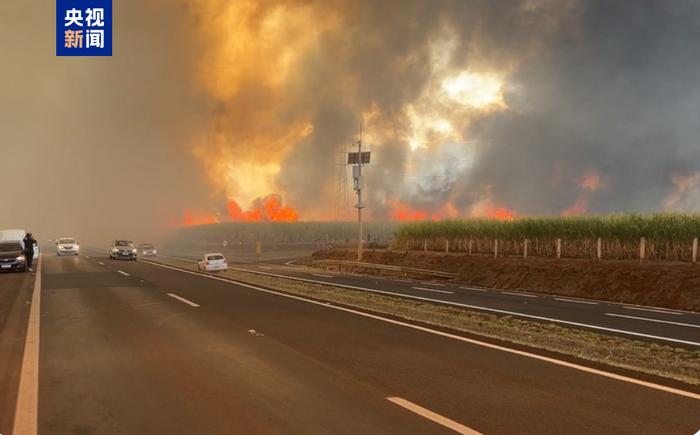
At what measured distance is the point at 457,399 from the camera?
7.02m

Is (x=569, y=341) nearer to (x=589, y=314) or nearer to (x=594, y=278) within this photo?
(x=589, y=314)

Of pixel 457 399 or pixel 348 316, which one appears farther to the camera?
pixel 348 316

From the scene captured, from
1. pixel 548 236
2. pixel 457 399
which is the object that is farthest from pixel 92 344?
pixel 548 236

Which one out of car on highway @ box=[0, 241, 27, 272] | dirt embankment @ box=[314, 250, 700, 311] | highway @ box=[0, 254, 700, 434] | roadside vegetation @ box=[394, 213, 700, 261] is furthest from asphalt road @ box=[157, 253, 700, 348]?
car on highway @ box=[0, 241, 27, 272]

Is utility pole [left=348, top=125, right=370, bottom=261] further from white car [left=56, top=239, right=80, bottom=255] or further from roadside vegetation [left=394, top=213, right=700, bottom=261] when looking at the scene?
white car [left=56, top=239, right=80, bottom=255]

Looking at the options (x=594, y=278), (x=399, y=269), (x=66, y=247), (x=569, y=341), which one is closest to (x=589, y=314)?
(x=569, y=341)

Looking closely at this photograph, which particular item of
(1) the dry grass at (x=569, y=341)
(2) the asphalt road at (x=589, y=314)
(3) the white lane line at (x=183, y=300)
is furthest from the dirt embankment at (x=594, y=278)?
(3) the white lane line at (x=183, y=300)

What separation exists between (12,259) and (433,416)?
112 feet

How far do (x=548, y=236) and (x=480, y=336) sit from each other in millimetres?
26214

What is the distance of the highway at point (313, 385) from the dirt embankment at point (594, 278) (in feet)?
48.6

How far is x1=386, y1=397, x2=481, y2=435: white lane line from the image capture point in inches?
228

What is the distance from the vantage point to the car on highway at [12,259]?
33.1m

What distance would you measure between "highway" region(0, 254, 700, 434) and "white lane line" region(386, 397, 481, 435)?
23 mm

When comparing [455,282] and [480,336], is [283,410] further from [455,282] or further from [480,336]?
[455,282]
